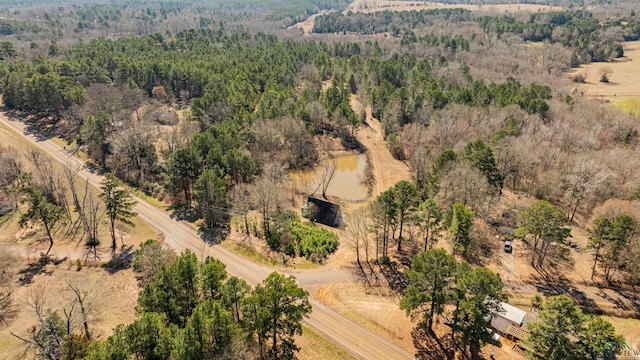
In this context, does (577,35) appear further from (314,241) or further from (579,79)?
(314,241)

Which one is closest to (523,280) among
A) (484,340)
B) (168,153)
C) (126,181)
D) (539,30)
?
(484,340)

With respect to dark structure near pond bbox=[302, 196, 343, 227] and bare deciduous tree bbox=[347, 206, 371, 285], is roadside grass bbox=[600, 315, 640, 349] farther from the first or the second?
dark structure near pond bbox=[302, 196, 343, 227]

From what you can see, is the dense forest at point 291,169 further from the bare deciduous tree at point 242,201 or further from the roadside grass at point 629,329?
the roadside grass at point 629,329

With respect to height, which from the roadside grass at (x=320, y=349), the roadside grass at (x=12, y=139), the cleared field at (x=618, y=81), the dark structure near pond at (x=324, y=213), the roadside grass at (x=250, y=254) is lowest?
the roadside grass at (x=320, y=349)

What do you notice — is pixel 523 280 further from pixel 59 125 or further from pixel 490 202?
pixel 59 125

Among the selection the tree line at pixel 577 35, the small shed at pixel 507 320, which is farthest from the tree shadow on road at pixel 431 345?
the tree line at pixel 577 35

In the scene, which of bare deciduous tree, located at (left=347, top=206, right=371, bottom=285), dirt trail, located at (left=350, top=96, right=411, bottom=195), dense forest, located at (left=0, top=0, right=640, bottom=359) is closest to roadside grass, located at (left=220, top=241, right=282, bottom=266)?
dense forest, located at (left=0, top=0, right=640, bottom=359)
